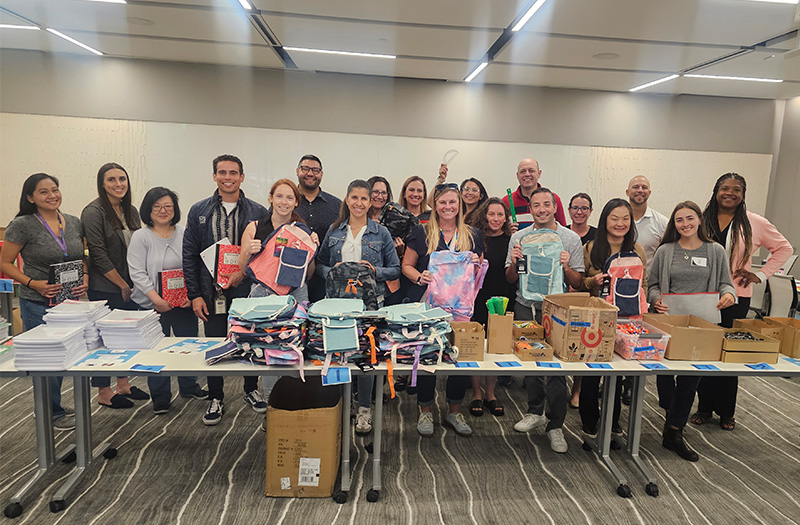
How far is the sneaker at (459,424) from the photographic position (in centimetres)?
302

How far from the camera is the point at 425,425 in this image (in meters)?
3.02

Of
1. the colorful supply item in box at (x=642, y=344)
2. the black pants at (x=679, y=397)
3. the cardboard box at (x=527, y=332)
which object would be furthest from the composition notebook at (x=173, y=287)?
the black pants at (x=679, y=397)

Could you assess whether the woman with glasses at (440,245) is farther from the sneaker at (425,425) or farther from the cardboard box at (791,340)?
the cardboard box at (791,340)

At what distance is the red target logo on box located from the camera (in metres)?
2.39

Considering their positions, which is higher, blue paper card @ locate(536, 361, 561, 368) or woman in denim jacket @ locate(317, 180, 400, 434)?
woman in denim jacket @ locate(317, 180, 400, 434)

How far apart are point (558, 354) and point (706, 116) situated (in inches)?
208

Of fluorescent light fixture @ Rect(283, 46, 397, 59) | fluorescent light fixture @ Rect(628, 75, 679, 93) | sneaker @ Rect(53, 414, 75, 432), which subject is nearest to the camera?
sneaker @ Rect(53, 414, 75, 432)

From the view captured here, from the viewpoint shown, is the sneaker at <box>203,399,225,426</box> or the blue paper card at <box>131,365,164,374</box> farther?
the sneaker at <box>203,399,225,426</box>

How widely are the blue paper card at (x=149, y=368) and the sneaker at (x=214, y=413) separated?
1.07m

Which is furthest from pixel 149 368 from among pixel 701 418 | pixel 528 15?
pixel 701 418

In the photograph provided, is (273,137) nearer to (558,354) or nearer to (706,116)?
(558,354)

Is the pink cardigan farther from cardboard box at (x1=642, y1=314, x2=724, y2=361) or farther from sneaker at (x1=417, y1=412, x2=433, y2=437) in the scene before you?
sneaker at (x1=417, y1=412, x2=433, y2=437)

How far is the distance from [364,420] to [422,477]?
608mm

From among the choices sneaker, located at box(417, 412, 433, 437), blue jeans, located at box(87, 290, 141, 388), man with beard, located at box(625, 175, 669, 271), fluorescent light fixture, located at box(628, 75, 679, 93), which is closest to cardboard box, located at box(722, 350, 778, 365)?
man with beard, located at box(625, 175, 669, 271)
